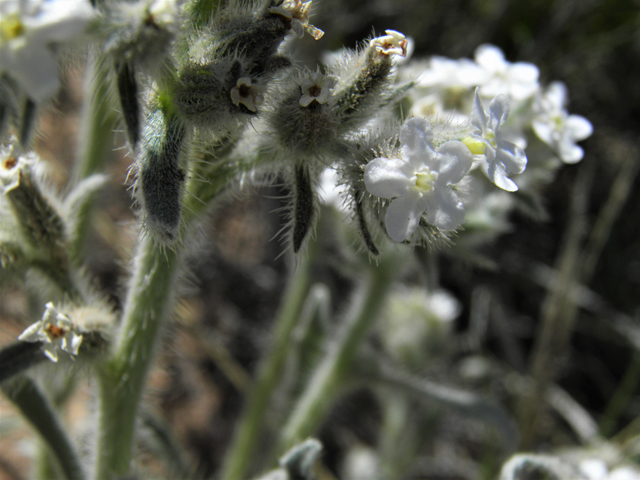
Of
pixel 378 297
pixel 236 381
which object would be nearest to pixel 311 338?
pixel 378 297

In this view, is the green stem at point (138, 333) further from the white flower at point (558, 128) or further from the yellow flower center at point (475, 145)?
the white flower at point (558, 128)

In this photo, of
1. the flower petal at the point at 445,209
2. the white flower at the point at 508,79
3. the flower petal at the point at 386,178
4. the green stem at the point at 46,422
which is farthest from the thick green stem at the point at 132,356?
the white flower at the point at 508,79

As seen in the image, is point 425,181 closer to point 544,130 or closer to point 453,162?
point 453,162

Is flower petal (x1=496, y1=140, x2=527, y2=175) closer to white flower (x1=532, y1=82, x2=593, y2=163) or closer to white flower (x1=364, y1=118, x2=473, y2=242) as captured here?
white flower (x1=364, y1=118, x2=473, y2=242)

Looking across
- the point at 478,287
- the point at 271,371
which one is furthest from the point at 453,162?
the point at 478,287

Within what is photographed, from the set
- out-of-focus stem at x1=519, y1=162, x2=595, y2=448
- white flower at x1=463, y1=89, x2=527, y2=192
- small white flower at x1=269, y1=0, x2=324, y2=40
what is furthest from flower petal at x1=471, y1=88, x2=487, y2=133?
out-of-focus stem at x1=519, y1=162, x2=595, y2=448

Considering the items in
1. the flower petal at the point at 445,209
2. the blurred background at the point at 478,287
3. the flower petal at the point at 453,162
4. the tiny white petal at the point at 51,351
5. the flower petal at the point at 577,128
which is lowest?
the blurred background at the point at 478,287

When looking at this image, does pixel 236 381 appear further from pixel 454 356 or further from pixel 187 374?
pixel 454 356
